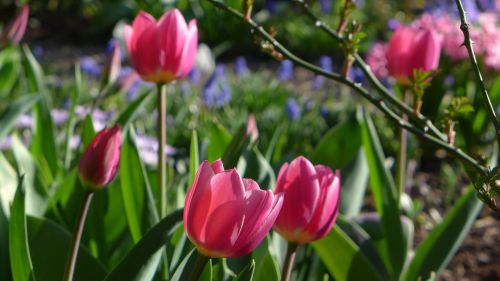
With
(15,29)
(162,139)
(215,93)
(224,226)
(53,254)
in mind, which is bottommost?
(215,93)

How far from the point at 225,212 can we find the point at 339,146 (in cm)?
107

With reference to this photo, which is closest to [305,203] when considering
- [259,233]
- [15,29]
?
[259,233]

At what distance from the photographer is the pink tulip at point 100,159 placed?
116 cm

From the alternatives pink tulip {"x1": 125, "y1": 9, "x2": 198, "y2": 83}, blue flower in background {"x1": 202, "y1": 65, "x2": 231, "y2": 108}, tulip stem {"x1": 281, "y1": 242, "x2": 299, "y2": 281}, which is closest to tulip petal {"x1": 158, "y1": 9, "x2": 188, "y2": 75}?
pink tulip {"x1": 125, "y1": 9, "x2": 198, "y2": 83}

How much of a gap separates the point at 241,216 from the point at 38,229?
58 cm

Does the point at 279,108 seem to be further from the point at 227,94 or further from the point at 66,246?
the point at 66,246

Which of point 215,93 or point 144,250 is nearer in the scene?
point 144,250

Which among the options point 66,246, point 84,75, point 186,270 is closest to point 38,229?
point 66,246

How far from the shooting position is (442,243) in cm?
170

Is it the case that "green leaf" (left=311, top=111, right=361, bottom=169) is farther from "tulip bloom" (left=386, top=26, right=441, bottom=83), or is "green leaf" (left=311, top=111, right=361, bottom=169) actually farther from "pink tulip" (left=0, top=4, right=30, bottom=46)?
"pink tulip" (left=0, top=4, right=30, bottom=46)

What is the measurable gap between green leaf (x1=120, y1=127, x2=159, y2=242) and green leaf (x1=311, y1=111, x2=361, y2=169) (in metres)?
0.54

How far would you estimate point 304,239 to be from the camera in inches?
43.8

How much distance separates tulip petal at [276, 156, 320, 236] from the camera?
3.60 feet

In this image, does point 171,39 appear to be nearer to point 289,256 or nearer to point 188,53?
point 188,53
